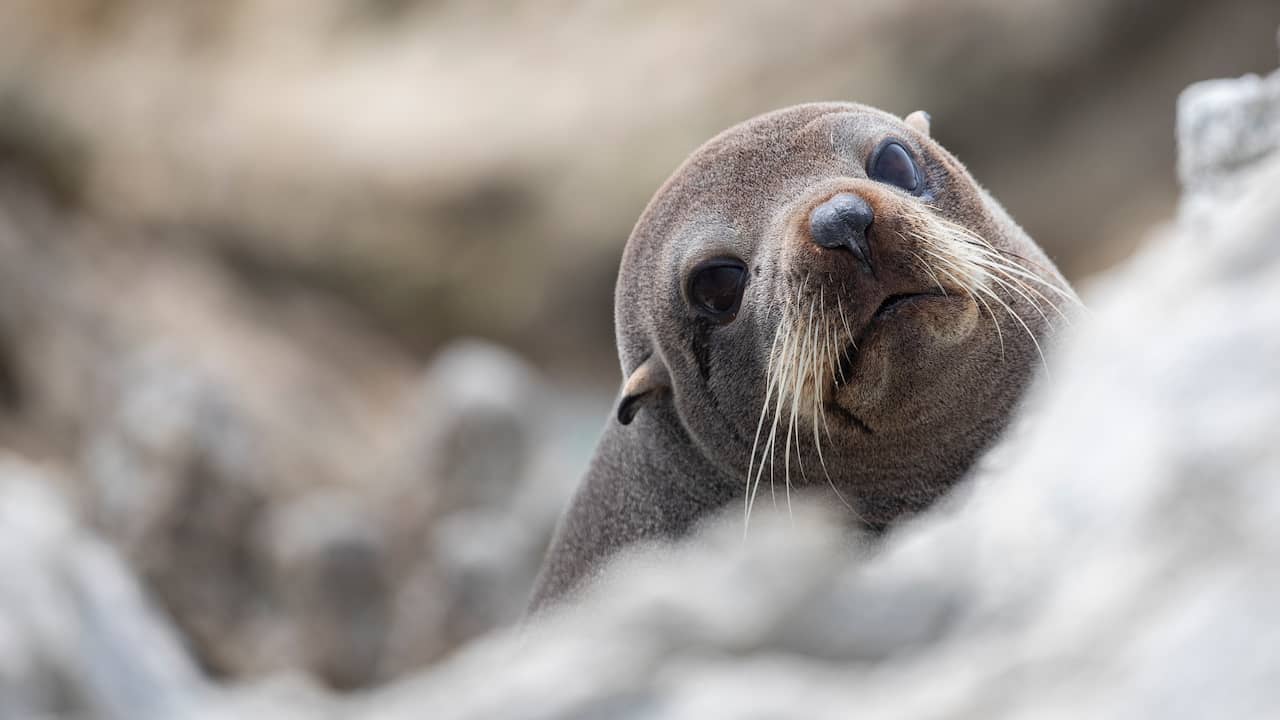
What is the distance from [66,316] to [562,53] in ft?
17.8

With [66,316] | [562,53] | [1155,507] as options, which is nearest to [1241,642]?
[1155,507]

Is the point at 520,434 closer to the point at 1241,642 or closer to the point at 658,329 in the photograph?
the point at 658,329

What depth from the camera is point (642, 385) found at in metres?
3.43

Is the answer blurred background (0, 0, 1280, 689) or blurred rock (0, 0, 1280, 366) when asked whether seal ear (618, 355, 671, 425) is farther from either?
blurred rock (0, 0, 1280, 366)

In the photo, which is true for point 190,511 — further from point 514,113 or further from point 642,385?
point 642,385

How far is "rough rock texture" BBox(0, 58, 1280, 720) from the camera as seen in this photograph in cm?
101

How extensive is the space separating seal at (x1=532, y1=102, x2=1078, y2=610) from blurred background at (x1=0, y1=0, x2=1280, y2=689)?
201 inches

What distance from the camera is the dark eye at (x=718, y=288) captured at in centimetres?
316

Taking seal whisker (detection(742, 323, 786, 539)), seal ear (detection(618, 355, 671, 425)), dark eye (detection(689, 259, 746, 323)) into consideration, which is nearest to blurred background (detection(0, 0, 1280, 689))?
seal ear (detection(618, 355, 671, 425))

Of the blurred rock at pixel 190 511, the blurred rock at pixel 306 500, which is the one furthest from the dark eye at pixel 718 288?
the blurred rock at pixel 190 511

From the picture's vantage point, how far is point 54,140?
14.0 m

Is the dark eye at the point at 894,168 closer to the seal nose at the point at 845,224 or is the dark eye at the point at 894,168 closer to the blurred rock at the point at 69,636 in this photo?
the seal nose at the point at 845,224

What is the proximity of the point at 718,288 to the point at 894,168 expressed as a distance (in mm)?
498

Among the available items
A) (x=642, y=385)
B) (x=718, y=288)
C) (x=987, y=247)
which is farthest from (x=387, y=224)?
(x=987, y=247)
